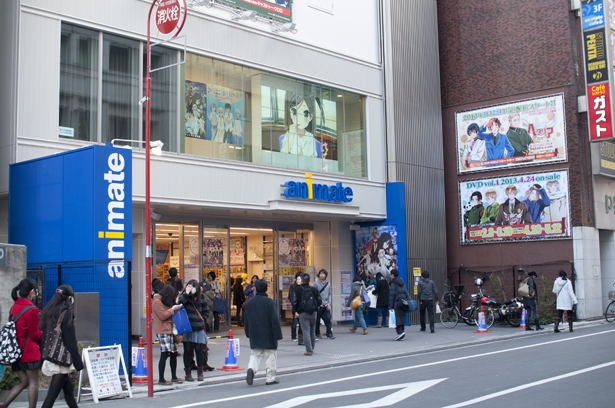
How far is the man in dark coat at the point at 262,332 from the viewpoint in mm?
10820

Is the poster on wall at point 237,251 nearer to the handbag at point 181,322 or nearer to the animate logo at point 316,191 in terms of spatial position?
the animate logo at point 316,191

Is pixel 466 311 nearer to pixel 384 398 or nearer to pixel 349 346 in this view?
pixel 349 346

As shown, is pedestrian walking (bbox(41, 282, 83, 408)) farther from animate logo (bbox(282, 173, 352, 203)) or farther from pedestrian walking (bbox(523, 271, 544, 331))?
pedestrian walking (bbox(523, 271, 544, 331))

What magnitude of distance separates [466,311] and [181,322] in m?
12.8

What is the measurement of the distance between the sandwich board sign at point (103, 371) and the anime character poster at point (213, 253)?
32.5ft

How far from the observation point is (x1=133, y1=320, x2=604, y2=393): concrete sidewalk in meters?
12.7

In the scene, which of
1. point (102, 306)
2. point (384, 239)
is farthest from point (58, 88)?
point (384, 239)

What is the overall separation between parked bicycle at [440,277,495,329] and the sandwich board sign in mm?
12954

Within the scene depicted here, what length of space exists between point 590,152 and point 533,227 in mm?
3489

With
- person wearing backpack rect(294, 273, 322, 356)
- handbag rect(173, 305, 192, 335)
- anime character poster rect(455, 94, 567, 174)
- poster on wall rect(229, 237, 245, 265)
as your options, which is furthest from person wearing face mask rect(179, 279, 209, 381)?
anime character poster rect(455, 94, 567, 174)

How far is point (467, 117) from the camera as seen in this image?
25.7 m

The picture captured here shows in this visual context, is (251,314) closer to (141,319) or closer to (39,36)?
(141,319)

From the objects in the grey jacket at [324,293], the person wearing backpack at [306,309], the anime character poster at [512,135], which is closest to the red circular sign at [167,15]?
the person wearing backpack at [306,309]

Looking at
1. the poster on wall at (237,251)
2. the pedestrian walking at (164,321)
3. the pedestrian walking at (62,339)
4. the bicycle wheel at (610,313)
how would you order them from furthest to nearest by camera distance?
the bicycle wheel at (610,313)
the poster on wall at (237,251)
the pedestrian walking at (164,321)
the pedestrian walking at (62,339)
